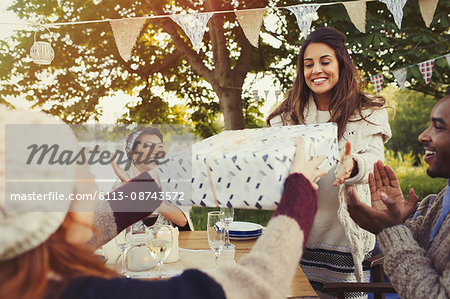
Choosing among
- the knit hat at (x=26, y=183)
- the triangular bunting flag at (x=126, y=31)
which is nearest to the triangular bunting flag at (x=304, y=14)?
the triangular bunting flag at (x=126, y=31)

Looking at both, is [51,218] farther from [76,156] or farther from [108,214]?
[108,214]

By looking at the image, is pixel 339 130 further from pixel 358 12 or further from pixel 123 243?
pixel 358 12

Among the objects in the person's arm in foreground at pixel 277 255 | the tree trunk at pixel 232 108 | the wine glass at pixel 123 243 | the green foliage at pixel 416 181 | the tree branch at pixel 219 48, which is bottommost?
the green foliage at pixel 416 181

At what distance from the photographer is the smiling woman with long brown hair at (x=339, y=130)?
6.25 ft

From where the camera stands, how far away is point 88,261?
0.80 meters

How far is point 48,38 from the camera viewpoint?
238 inches

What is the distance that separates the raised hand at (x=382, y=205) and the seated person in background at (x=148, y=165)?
0.86 m

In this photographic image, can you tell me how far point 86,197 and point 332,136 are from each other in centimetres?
89

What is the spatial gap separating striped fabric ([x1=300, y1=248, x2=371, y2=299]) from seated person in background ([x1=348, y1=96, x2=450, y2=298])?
0.48m

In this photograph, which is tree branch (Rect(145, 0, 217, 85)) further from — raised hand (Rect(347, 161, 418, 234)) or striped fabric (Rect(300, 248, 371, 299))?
raised hand (Rect(347, 161, 418, 234))

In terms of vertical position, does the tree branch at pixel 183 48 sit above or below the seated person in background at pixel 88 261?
above

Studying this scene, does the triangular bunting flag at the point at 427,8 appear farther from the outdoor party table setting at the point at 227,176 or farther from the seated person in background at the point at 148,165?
the outdoor party table setting at the point at 227,176

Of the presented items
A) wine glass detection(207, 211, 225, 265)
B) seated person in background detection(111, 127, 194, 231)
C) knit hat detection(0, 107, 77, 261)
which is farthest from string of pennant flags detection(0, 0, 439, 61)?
knit hat detection(0, 107, 77, 261)

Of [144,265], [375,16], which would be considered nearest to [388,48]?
[375,16]
